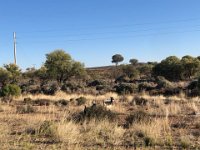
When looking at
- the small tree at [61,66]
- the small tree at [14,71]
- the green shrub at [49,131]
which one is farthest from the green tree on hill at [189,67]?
the green shrub at [49,131]

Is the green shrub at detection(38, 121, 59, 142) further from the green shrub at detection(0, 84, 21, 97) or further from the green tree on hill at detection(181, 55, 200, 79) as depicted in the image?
the green tree on hill at detection(181, 55, 200, 79)

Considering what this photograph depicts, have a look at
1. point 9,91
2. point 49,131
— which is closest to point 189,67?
point 9,91

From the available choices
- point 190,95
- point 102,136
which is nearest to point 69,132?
point 102,136

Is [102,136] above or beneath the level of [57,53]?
beneath

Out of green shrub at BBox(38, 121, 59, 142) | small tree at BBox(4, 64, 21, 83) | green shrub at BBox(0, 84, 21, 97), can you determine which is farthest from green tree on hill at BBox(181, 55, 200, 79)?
green shrub at BBox(38, 121, 59, 142)

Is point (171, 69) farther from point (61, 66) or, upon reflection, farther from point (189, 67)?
point (61, 66)

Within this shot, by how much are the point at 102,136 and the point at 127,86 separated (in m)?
25.2

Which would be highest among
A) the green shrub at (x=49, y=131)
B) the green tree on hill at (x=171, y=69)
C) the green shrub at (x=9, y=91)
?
the green tree on hill at (x=171, y=69)

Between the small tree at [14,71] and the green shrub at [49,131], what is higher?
the small tree at [14,71]

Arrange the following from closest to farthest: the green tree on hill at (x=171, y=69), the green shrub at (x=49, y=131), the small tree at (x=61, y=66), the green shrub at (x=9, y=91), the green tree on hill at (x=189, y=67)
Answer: the green shrub at (x=49, y=131)
the green shrub at (x=9, y=91)
the small tree at (x=61, y=66)
the green tree on hill at (x=189, y=67)
the green tree on hill at (x=171, y=69)

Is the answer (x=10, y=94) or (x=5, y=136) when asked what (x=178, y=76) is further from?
(x=5, y=136)

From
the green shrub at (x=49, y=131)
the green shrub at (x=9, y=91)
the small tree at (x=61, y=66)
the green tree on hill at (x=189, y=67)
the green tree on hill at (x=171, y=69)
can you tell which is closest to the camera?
the green shrub at (x=49, y=131)

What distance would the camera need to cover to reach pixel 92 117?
44.1ft

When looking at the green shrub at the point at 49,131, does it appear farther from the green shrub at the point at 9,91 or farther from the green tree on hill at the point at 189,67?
the green tree on hill at the point at 189,67
